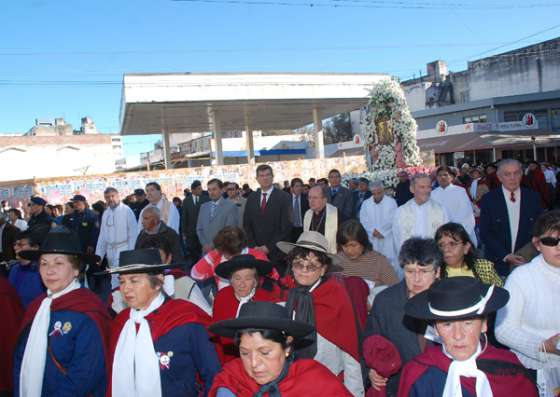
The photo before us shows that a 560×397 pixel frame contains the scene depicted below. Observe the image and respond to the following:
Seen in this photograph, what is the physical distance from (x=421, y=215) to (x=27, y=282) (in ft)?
15.4

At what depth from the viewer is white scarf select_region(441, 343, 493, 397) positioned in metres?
2.30

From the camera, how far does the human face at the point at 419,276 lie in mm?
3391

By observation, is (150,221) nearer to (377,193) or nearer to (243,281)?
(243,281)

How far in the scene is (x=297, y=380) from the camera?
242 cm

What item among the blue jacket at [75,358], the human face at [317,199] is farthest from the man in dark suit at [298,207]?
the blue jacket at [75,358]

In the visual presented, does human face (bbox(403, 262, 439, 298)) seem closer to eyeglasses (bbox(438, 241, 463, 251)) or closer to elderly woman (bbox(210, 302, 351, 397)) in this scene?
eyeglasses (bbox(438, 241, 463, 251))

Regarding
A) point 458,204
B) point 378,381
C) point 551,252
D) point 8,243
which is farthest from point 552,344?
point 8,243

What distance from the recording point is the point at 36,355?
321 cm

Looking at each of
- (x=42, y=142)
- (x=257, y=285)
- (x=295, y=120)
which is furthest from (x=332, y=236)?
(x=42, y=142)

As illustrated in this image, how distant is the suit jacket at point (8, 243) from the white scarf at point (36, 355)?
5.65 m

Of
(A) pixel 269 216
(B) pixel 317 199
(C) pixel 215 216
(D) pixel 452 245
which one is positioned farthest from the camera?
(C) pixel 215 216

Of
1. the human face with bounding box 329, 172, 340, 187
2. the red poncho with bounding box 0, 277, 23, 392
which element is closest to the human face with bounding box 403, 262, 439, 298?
the red poncho with bounding box 0, 277, 23, 392

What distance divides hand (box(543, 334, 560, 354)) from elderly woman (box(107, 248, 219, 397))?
2091mm

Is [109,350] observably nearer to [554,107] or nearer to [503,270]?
[503,270]
